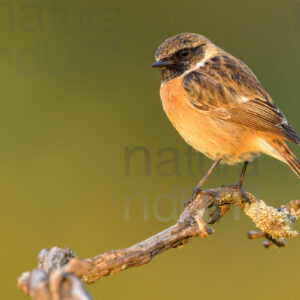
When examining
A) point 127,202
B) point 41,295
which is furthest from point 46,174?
point 41,295

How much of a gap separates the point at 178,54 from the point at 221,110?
74 centimetres

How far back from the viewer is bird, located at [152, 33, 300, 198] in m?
4.94

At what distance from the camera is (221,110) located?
16.4 feet

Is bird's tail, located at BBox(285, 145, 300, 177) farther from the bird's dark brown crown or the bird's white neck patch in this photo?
the bird's dark brown crown

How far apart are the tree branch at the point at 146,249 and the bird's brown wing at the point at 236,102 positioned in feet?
2.09

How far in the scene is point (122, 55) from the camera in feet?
26.0

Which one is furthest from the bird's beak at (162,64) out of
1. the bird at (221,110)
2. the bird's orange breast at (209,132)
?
the bird's orange breast at (209,132)

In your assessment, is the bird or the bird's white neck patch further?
the bird's white neck patch

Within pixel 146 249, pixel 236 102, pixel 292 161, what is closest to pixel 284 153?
pixel 292 161

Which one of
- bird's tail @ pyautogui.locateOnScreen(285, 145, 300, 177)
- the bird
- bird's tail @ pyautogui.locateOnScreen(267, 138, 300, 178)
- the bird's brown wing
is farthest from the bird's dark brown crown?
bird's tail @ pyautogui.locateOnScreen(285, 145, 300, 177)

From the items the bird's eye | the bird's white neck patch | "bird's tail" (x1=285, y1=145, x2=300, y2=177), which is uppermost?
the bird's eye

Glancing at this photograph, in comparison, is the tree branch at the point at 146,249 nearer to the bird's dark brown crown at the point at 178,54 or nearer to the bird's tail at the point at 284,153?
the bird's tail at the point at 284,153

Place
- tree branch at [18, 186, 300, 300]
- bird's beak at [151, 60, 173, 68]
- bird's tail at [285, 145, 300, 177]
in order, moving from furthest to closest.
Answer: bird's beak at [151, 60, 173, 68] → bird's tail at [285, 145, 300, 177] → tree branch at [18, 186, 300, 300]

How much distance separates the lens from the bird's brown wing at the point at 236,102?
4.93 metres
